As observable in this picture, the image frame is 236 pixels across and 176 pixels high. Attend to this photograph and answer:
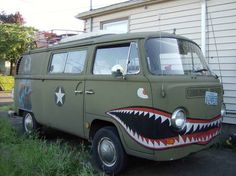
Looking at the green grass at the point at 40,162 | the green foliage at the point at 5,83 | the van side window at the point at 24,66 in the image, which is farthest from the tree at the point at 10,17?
the green grass at the point at 40,162

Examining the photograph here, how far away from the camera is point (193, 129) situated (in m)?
5.15

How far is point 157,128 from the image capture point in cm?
484

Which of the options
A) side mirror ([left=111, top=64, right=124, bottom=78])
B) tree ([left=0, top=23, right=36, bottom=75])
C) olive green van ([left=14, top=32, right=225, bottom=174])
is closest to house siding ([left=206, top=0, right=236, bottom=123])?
olive green van ([left=14, top=32, right=225, bottom=174])

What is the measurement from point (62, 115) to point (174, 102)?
8.72 ft

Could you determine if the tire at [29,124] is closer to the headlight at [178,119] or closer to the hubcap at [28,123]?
the hubcap at [28,123]

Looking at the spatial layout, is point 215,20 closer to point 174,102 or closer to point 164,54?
point 164,54

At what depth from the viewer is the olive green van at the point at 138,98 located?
489 centimetres

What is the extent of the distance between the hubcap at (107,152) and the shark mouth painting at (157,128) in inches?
19.0

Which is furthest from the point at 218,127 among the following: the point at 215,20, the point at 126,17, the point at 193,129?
the point at 126,17

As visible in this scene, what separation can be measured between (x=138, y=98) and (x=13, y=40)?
22878mm

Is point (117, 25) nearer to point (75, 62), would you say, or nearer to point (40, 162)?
point (75, 62)

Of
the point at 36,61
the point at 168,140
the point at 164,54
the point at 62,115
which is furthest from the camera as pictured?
the point at 36,61

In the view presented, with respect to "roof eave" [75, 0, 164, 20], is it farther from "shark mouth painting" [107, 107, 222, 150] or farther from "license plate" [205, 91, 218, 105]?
"shark mouth painting" [107, 107, 222, 150]

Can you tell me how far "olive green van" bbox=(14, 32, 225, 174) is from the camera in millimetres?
4891
